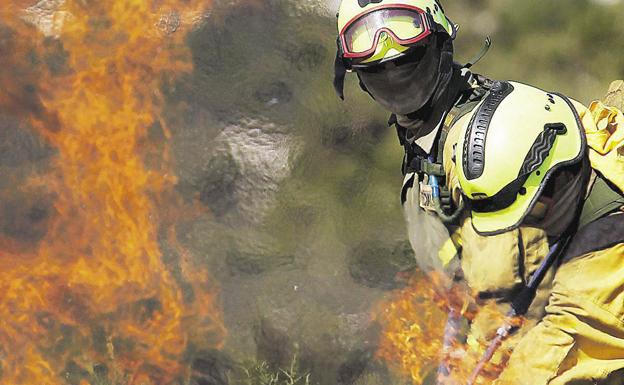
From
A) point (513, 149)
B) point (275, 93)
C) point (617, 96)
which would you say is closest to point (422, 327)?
point (275, 93)

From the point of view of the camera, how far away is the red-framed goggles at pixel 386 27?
10.2ft

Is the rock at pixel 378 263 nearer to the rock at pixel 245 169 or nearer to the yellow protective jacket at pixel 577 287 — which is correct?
the rock at pixel 245 169

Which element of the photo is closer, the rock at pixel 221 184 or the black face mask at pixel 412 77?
the black face mask at pixel 412 77

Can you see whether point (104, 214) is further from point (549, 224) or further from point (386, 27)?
point (549, 224)

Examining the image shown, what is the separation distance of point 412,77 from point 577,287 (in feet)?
3.83

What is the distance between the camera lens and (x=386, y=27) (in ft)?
10.2

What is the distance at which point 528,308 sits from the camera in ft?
9.18

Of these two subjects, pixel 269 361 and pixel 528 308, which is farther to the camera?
pixel 269 361

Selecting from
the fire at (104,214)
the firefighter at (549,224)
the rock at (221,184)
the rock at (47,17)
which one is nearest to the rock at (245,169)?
the rock at (221,184)

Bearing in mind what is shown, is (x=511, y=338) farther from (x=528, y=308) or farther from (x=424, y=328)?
(x=424, y=328)

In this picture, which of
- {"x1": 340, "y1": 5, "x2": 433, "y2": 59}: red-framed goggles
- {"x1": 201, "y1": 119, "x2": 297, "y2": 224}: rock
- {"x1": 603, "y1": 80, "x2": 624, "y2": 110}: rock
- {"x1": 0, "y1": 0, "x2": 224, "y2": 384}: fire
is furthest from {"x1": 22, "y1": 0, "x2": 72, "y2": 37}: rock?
{"x1": 603, "y1": 80, "x2": 624, "y2": 110}: rock

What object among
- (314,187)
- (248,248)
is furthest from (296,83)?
(248,248)

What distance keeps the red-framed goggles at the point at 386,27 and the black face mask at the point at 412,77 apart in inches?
2.5

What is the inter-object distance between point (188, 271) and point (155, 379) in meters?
0.88
